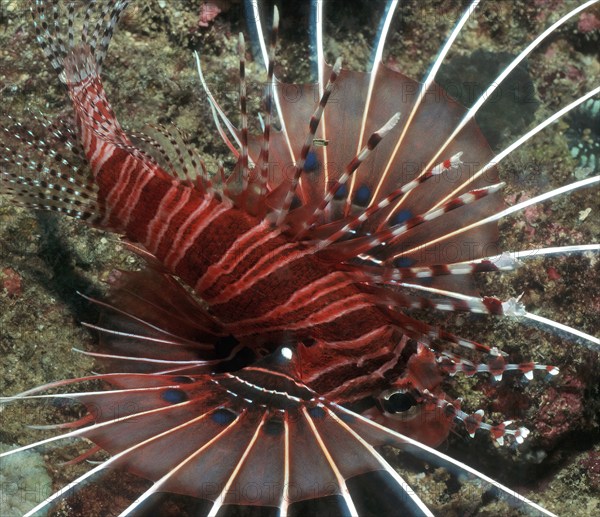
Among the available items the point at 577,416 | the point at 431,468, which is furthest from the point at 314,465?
the point at 577,416

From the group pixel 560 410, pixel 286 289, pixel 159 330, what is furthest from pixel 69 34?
pixel 560 410

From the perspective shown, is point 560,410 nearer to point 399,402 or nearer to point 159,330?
point 399,402

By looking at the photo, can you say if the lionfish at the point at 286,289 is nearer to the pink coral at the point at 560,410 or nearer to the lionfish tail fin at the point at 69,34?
the lionfish tail fin at the point at 69,34

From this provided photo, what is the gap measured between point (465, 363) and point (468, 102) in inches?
102

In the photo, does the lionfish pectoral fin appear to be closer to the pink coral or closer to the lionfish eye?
the lionfish eye

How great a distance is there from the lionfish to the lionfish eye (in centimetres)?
1

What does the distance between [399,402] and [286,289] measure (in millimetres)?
831

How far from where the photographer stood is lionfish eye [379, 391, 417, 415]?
3008mm

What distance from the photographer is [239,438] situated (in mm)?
2832

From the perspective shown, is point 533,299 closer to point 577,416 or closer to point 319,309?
point 577,416

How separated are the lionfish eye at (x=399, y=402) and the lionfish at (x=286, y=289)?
11 mm

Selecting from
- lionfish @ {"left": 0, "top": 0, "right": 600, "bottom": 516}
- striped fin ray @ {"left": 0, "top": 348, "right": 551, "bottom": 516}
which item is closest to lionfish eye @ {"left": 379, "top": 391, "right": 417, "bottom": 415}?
lionfish @ {"left": 0, "top": 0, "right": 600, "bottom": 516}

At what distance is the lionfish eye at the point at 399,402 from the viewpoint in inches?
118

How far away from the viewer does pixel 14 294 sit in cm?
371
